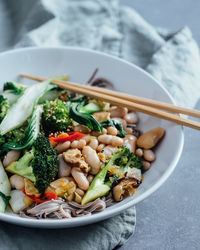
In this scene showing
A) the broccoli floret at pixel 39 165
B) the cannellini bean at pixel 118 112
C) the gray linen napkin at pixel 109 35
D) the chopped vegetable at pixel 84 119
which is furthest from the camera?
the gray linen napkin at pixel 109 35

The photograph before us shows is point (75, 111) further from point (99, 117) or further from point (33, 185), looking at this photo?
point (33, 185)

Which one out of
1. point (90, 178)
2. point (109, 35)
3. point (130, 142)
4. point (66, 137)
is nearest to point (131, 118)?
point (130, 142)

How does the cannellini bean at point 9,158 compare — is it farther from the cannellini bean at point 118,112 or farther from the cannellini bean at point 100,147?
the cannellini bean at point 118,112

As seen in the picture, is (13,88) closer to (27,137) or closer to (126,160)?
(27,137)

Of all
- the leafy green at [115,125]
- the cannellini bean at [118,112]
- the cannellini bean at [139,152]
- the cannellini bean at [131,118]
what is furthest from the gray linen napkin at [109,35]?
the cannellini bean at [139,152]

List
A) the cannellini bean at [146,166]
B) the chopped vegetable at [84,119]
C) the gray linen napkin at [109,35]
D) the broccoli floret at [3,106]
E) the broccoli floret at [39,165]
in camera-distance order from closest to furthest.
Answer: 1. the broccoli floret at [39,165]
2. the cannellini bean at [146,166]
3. the chopped vegetable at [84,119]
4. the broccoli floret at [3,106]
5. the gray linen napkin at [109,35]

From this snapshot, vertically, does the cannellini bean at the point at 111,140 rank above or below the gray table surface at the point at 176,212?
above
